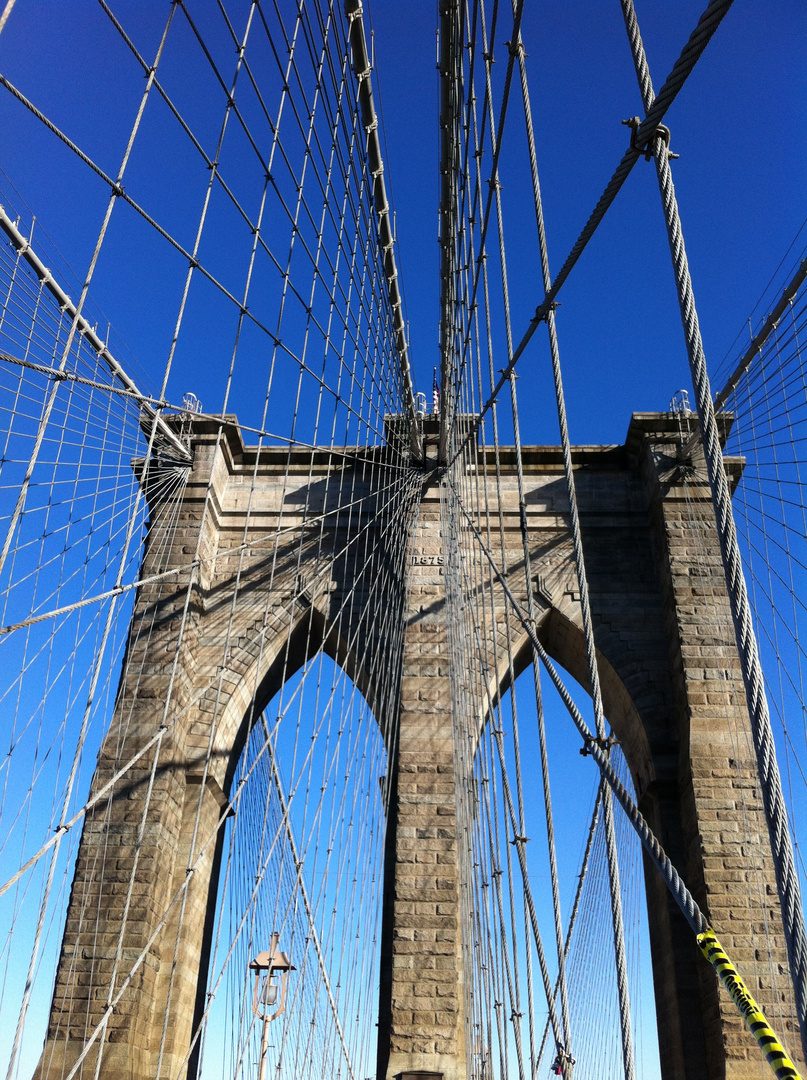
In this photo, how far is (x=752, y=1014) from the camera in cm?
153

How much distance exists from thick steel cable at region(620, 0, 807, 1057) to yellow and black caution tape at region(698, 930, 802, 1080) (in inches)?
1.5

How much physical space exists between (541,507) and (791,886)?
7.92 m

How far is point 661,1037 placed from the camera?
7.29 meters

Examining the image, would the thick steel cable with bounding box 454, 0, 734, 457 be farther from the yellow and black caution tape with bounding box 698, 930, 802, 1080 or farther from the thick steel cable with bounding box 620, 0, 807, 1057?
the yellow and black caution tape with bounding box 698, 930, 802, 1080

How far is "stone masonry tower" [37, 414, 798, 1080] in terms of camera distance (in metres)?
6.73

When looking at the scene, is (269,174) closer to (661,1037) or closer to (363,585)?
(363,585)

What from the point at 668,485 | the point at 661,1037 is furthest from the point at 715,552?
the point at 661,1037

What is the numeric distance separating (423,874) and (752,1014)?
6101mm

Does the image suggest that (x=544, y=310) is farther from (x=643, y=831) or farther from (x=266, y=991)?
(x=266, y=991)

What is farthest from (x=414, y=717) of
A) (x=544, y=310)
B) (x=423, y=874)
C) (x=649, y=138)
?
(x=649, y=138)

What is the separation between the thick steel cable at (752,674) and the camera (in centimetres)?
145

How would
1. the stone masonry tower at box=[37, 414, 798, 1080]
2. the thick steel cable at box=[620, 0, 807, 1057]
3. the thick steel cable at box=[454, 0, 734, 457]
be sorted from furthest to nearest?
1. the stone masonry tower at box=[37, 414, 798, 1080]
2. the thick steel cable at box=[454, 0, 734, 457]
3. the thick steel cable at box=[620, 0, 807, 1057]

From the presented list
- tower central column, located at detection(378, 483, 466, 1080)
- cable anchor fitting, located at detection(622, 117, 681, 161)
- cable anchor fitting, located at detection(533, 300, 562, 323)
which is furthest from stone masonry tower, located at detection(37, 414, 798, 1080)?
cable anchor fitting, located at detection(622, 117, 681, 161)

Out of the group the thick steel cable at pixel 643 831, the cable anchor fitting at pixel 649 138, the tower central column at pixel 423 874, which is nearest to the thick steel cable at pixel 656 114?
the cable anchor fitting at pixel 649 138
